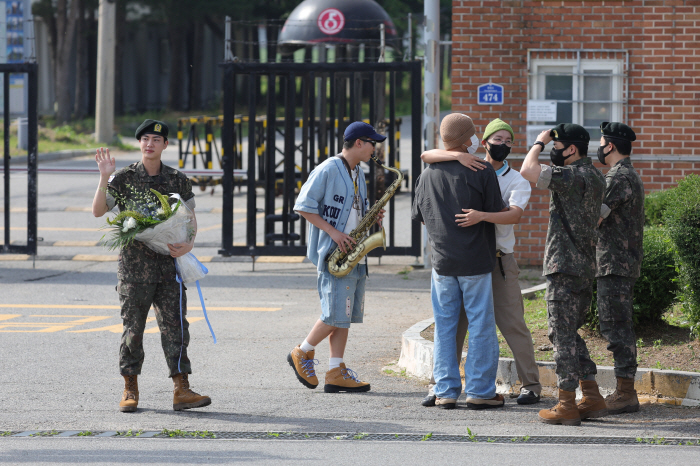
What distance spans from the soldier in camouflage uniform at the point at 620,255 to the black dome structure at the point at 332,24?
1058 cm

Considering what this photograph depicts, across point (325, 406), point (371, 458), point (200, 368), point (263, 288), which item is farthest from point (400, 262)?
point (371, 458)

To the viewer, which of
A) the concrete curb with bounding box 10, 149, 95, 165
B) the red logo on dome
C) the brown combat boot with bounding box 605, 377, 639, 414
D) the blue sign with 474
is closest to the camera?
the brown combat boot with bounding box 605, 377, 639, 414

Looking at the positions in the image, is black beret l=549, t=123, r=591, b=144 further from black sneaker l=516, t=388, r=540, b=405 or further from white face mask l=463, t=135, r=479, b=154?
black sneaker l=516, t=388, r=540, b=405

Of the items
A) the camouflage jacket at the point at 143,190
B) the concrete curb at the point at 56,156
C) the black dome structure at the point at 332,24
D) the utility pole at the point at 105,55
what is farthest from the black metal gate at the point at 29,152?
the concrete curb at the point at 56,156

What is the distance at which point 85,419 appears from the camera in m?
5.92

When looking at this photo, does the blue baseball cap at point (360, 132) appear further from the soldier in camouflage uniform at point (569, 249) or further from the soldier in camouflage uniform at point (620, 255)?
the soldier in camouflage uniform at point (620, 255)

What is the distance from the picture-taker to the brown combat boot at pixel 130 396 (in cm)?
606

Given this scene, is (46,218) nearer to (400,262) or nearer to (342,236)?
(400,262)

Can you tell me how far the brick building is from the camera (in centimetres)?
1125

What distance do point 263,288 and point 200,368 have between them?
12.0 ft

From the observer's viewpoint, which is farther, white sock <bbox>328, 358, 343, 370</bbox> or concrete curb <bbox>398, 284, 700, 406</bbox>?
white sock <bbox>328, 358, 343, 370</bbox>

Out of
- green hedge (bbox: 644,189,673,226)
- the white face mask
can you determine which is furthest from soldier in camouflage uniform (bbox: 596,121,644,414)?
green hedge (bbox: 644,189,673,226)

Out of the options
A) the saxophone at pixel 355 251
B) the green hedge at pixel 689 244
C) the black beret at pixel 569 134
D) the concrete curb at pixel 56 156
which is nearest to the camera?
the black beret at pixel 569 134

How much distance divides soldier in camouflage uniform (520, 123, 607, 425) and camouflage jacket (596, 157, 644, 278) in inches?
8.9
